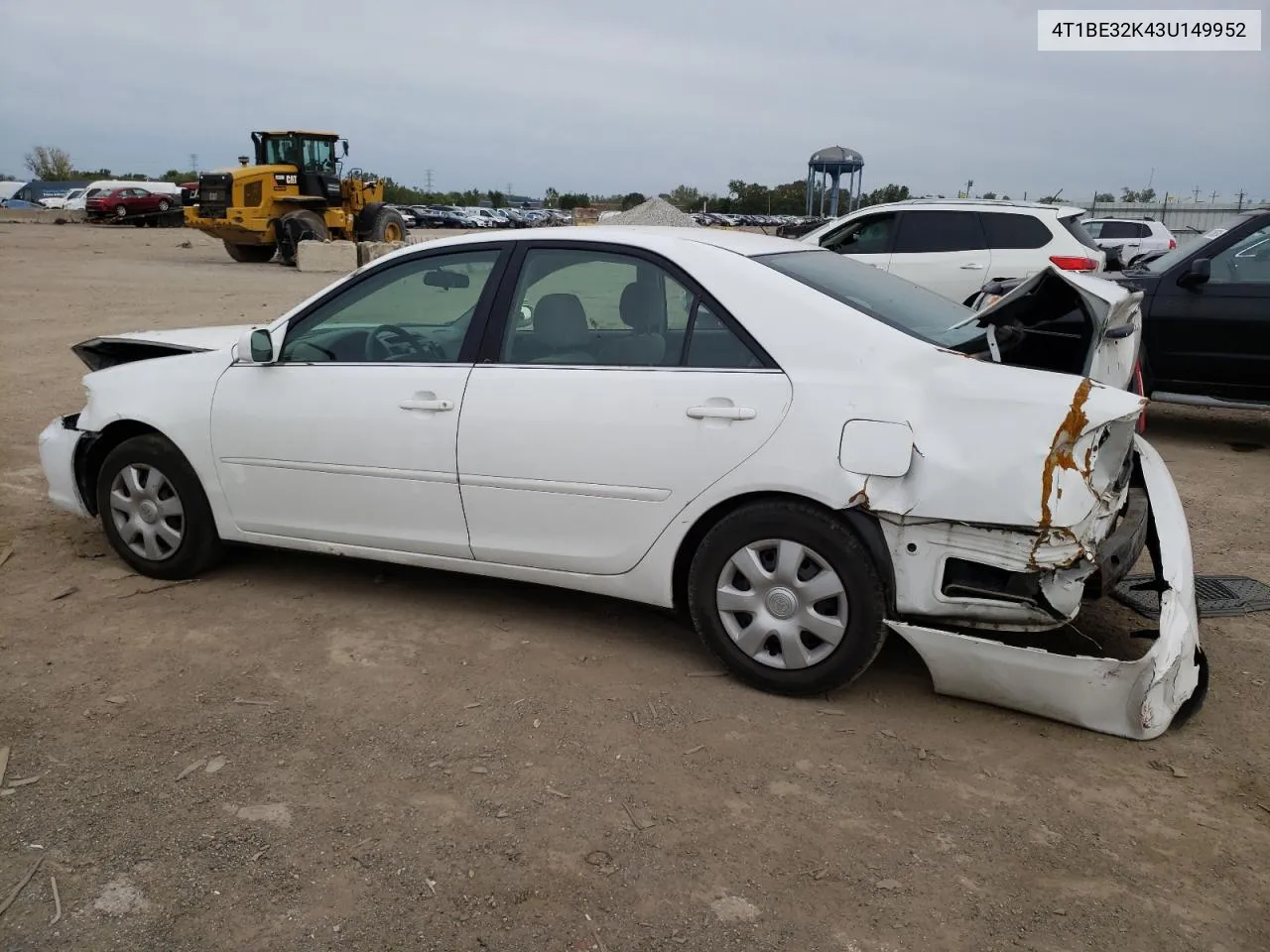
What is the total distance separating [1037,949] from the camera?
7.83 feet

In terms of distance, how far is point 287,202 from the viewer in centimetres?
2366

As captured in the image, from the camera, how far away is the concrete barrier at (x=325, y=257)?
21.7 m

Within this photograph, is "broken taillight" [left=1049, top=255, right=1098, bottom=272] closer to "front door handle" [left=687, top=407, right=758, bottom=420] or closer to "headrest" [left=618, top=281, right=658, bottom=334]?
"headrest" [left=618, top=281, right=658, bottom=334]

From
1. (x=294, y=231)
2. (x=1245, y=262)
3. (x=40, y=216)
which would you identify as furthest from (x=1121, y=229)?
(x=40, y=216)

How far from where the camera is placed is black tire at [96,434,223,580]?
449 centimetres

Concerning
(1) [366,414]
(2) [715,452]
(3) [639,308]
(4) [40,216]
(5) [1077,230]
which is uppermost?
(4) [40,216]

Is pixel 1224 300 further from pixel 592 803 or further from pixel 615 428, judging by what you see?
pixel 592 803

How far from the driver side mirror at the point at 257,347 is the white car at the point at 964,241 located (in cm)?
675

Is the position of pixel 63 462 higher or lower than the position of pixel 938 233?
lower

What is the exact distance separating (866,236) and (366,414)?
765 cm

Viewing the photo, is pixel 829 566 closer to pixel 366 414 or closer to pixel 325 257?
pixel 366 414

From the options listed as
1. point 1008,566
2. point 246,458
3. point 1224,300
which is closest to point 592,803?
point 1008,566

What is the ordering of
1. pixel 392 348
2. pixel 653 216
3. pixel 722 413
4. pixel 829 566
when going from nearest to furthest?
1. pixel 829 566
2. pixel 722 413
3. pixel 392 348
4. pixel 653 216

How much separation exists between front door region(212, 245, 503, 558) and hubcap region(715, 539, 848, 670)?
1137mm
